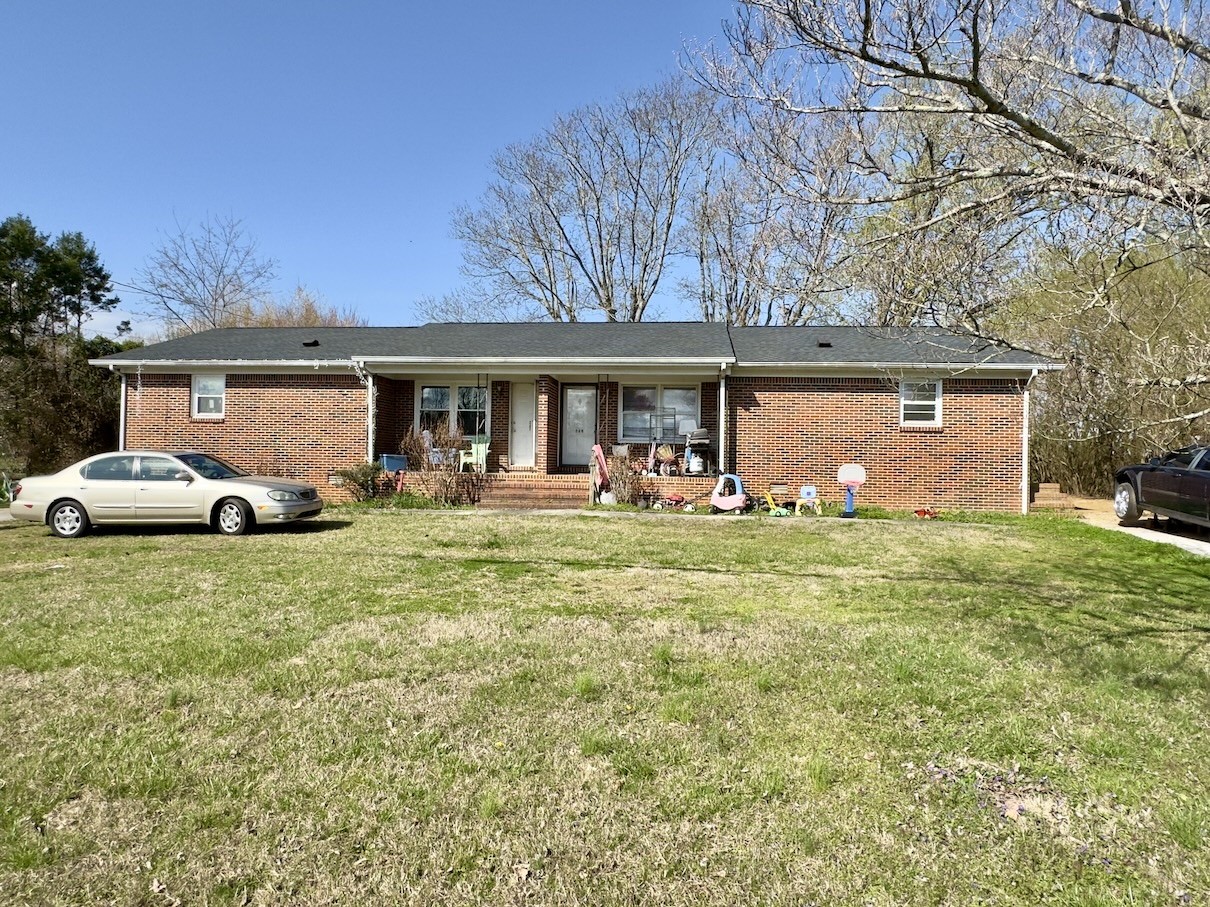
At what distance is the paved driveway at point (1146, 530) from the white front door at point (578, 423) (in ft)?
33.6

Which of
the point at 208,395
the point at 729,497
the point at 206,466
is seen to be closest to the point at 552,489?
the point at 729,497

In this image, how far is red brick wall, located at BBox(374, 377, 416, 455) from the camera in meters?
15.9

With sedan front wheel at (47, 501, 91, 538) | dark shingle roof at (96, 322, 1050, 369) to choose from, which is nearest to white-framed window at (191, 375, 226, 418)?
dark shingle roof at (96, 322, 1050, 369)

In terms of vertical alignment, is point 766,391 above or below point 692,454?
above

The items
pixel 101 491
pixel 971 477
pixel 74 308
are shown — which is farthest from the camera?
pixel 74 308

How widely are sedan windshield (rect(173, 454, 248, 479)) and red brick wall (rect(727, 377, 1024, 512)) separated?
9522mm

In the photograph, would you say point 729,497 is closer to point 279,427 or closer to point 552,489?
point 552,489

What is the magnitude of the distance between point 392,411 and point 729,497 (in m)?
8.31

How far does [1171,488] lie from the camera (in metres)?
11.1

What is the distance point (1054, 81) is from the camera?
5.01 m

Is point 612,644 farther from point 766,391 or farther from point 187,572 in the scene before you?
point 766,391

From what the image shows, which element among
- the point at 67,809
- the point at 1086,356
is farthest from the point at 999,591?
the point at 67,809

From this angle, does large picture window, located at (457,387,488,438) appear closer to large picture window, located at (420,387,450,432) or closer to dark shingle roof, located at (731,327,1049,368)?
large picture window, located at (420,387,450,432)

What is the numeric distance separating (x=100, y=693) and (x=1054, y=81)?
734 centimetres
